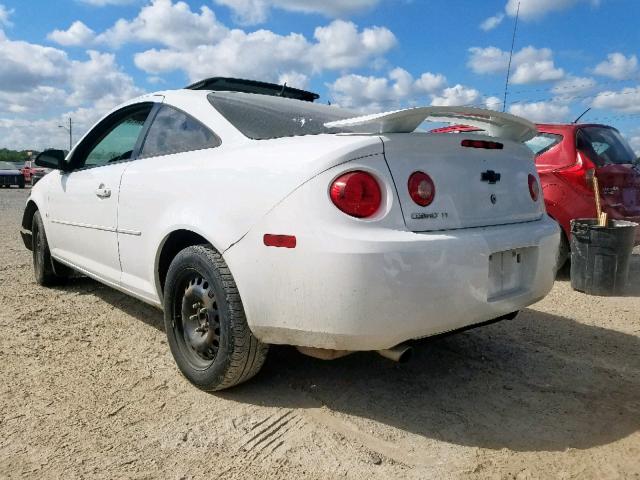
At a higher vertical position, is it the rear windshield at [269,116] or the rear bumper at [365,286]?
the rear windshield at [269,116]

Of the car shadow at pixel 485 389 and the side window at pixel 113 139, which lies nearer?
the car shadow at pixel 485 389

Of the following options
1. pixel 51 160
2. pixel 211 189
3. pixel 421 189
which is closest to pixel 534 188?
pixel 421 189

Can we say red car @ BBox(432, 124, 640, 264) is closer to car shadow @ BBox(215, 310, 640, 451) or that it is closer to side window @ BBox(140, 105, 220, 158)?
car shadow @ BBox(215, 310, 640, 451)

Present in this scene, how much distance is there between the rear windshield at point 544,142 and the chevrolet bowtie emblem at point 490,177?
312 cm

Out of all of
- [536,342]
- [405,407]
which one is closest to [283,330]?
[405,407]

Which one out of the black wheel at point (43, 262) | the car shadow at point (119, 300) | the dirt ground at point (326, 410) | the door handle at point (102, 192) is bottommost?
the dirt ground at point (326, 410)

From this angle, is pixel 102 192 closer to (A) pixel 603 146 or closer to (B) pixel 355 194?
(B) pixel 355 194

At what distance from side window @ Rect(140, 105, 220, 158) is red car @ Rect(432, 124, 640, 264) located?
3.23m

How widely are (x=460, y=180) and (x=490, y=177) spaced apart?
24 centimetres

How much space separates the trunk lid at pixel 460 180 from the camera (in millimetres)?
2209

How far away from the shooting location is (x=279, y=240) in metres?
2.17

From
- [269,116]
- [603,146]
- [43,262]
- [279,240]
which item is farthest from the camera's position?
[603,146]

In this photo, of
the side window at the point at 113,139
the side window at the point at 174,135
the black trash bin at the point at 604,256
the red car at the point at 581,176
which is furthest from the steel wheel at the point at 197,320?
the black trash bin at the point at 604,256

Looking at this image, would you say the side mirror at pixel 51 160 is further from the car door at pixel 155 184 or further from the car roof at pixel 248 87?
the car roof at pixel 248 87
